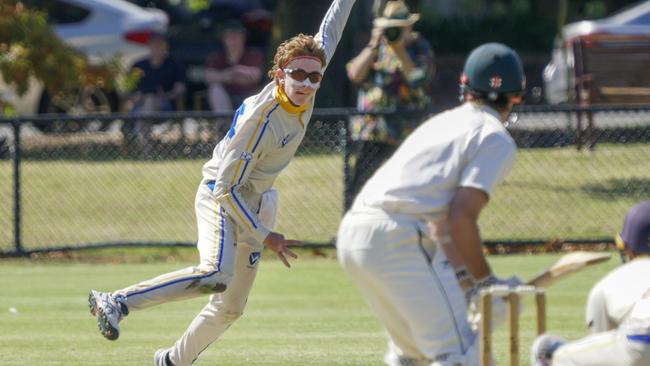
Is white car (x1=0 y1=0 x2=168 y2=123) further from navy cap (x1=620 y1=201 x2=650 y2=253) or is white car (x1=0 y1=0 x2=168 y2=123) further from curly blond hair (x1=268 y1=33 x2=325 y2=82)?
navy cap (x1=620 y1=201 x2=650 y2=253)

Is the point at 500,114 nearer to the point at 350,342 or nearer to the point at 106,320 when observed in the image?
the point at 106,320

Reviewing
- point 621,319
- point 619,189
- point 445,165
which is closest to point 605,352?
point 621,319

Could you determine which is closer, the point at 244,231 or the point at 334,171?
the point at 244,231

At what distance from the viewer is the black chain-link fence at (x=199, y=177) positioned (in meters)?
14.4

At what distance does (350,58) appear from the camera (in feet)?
67.5

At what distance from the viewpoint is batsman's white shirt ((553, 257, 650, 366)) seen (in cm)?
588

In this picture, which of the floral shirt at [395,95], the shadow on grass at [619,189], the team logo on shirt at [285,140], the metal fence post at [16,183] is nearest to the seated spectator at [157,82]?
the metal fence post at [16,183]

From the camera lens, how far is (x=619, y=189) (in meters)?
14.8

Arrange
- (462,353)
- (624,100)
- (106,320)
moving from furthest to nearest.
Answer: (624,100) < (106,320) < (462,353)

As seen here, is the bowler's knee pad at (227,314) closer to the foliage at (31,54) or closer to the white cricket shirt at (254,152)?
the white cricket shirt at (254,152)

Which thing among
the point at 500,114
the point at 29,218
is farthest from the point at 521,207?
the point at 500,114

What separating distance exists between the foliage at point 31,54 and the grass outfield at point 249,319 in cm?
407

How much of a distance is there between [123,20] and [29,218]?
5878mm

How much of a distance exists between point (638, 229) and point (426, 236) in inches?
36.1
